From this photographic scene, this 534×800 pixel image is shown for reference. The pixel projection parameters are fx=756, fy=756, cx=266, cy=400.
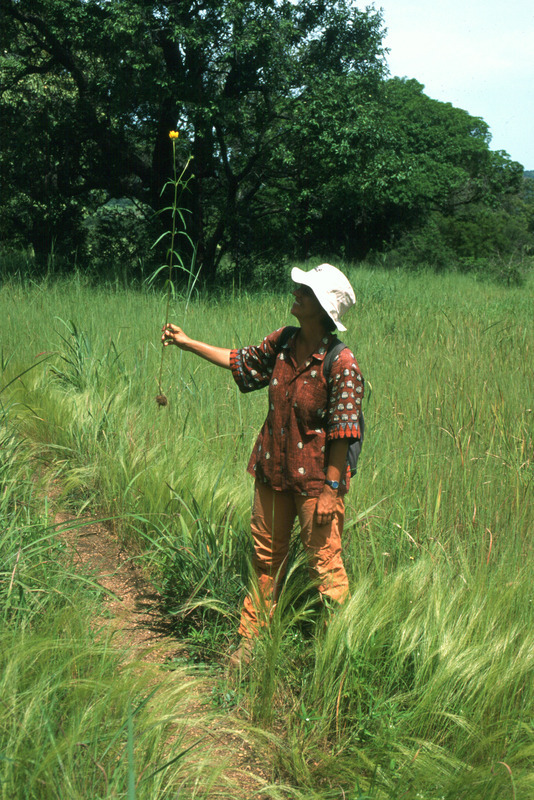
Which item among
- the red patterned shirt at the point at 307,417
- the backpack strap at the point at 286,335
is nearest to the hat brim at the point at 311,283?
the red patterned shirt at the point at 307,417

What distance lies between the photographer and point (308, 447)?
2.65 m

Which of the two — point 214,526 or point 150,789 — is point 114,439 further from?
point 150,789

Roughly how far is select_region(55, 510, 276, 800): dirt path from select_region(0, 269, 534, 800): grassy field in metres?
0.07

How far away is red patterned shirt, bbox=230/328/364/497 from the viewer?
8.43ft

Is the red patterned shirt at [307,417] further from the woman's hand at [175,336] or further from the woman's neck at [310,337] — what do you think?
the woman's hand at [175,336]

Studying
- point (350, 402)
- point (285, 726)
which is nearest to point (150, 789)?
point (285, 726)

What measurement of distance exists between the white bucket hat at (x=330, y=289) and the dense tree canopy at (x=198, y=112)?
841 centimetres

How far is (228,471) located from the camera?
3.97 meters

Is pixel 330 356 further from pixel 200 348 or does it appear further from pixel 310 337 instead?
pixel 200 348

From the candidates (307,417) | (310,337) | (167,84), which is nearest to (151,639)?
(307,417)

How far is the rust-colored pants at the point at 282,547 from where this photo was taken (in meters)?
2.67

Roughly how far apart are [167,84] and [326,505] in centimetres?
968

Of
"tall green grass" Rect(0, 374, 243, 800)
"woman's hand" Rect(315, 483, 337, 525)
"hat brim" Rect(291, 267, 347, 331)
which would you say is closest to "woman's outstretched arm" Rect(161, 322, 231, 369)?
"hat brim" Rect(291, 267, 347, 331)

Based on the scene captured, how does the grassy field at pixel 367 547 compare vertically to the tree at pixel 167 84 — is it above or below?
below
